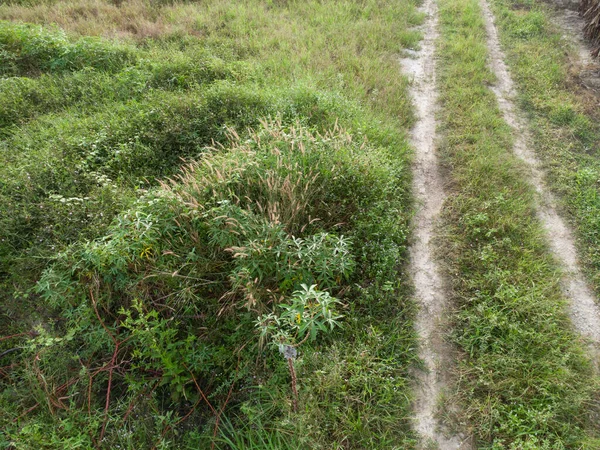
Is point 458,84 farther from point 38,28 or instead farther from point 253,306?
point 38,28

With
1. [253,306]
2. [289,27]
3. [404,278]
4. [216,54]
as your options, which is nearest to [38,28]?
[216,54]

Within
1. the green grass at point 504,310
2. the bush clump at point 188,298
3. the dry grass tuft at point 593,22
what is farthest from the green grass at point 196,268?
the dry grass tuft at point 593,22

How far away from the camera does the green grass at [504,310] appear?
11.0 feet

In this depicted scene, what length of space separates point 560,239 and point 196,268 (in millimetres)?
4612

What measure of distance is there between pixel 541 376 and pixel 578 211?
2.76 meters

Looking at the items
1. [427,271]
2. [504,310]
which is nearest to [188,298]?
[427,271]

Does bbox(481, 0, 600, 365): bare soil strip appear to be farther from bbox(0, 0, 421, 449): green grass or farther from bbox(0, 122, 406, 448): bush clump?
bbox(0, 122, 406, 448): bush clump

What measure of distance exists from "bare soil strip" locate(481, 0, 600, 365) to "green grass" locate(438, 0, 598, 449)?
152mm

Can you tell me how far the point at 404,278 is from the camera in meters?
4.53

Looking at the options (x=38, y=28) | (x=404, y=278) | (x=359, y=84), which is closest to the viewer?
A: (x=404, y=278)

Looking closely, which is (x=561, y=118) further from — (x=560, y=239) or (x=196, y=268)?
(x=196, y=268)

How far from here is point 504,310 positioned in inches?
163

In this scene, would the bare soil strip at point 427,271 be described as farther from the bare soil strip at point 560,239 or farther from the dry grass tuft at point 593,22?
the dry grass tuft at point 593,22

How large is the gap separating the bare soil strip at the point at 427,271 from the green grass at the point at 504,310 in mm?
184
